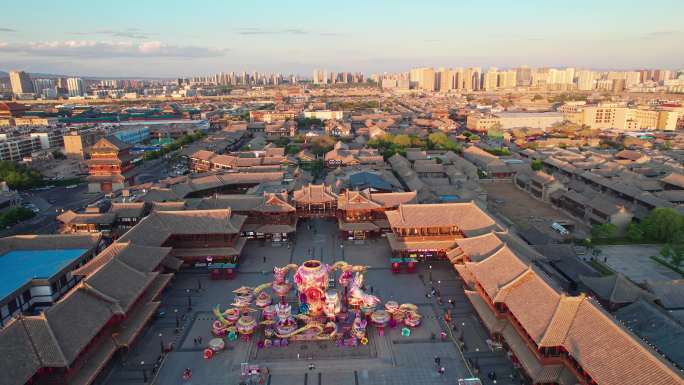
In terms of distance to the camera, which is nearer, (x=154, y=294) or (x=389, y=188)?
(x=154, y=294)

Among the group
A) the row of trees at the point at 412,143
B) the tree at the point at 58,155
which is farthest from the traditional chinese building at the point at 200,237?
the tree at the point at 58,155

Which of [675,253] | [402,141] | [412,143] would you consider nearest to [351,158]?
[402,141]

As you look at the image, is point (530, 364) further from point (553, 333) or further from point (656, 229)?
point (656, 229)

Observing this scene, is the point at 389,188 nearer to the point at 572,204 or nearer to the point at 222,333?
the point at 572,204

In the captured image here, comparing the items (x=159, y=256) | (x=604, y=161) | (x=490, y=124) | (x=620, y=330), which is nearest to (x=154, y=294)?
(x=159, y=256)

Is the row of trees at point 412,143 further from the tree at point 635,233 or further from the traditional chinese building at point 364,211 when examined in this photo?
the tree at point 635,233

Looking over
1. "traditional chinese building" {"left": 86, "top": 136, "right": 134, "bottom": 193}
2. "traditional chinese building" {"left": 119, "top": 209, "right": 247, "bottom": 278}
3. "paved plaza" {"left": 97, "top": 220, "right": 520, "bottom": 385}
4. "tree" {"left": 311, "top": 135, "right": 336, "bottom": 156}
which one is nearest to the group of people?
"paved plaza" {"left": 97, "top": 220, "right": 520, "bottom": 385}
